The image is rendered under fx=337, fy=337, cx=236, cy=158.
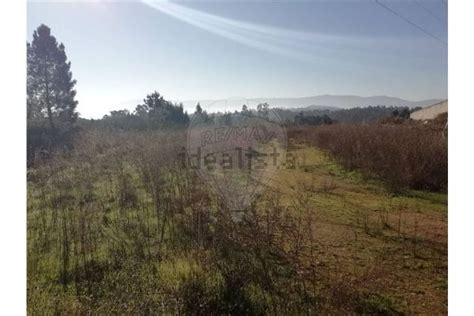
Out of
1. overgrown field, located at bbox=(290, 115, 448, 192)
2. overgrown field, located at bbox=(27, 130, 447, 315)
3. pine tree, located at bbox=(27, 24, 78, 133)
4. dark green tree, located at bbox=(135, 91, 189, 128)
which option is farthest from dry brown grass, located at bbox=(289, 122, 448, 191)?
pine tree, located at bbox=(27, 24, 78, 133)

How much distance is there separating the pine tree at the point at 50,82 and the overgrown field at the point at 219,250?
342 inches

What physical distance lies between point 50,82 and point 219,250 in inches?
511

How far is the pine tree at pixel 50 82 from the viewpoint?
12.0 m

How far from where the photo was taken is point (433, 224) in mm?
3602

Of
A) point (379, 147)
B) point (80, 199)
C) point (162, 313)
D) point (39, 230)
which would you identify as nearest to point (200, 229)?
point (162, 313)

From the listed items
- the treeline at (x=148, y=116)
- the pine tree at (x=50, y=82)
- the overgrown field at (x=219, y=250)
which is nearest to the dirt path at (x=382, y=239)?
the overgrown field at (x=219, y=250)

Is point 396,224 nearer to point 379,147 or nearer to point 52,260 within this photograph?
point 379,147

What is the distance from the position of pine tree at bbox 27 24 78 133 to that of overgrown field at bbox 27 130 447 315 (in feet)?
28.5

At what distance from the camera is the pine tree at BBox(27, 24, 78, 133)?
471 inches
